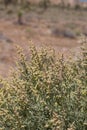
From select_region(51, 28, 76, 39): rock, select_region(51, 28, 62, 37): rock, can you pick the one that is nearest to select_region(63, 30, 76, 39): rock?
select_region(51, 28, 76, 39): rock

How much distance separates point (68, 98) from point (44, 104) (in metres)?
0.40

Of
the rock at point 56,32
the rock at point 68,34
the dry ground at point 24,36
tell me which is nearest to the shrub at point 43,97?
the dry ground at point 24,36

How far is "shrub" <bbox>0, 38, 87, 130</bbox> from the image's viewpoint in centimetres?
675

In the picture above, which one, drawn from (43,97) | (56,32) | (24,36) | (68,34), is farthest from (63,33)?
(43,97)

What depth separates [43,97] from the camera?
7.09 meters

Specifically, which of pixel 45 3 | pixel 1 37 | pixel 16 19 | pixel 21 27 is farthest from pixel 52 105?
pixel 45 3

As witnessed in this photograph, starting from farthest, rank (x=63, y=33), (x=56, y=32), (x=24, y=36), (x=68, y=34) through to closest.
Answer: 1. (x=56, y=32)
2. (x=63, y=33)
3. (x=68, y=34)
4. (x=24, y=36)

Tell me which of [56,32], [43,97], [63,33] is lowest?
[56,32]

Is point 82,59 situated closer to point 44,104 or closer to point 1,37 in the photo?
point 44,104

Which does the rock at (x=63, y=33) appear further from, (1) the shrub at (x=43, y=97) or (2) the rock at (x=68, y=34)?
(1) the shrub at (x=43, y=97)

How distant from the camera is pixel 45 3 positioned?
81.2m

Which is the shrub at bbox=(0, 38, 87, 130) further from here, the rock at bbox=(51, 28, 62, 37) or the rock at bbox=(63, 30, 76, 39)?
the rock at bbox=(51, 28, 62, 37)

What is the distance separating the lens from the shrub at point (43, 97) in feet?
22.1

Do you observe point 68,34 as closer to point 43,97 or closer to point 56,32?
point 56,32
